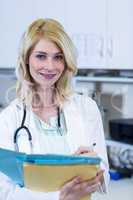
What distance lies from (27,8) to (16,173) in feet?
6.34

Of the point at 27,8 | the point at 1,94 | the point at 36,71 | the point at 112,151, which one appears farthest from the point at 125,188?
the point at 1,94

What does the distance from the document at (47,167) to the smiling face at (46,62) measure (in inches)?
14.4

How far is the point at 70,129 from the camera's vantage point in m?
1.62

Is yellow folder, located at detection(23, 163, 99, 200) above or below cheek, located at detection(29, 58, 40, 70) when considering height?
below

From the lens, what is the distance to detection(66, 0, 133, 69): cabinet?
7.94 feet

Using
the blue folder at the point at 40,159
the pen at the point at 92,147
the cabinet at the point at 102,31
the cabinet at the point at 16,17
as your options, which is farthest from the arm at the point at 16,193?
the cabinet at the point at 16,17

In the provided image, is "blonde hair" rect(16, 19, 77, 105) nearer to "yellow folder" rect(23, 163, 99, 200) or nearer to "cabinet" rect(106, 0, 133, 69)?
"yellow folder" rect(23, 163, 99, 200)

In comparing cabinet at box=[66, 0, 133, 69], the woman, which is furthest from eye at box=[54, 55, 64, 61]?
cabinet at box=[66, 0, 133, 69]

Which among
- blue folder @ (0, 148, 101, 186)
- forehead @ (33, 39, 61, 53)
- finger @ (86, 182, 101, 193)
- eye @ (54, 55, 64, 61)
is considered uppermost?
forehead @ (33, 39, 61, 53)

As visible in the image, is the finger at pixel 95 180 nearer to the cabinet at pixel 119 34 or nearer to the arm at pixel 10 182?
the arm at pixel 10 182

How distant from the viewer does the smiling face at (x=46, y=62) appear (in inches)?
60.9

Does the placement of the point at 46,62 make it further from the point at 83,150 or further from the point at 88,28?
the point at 88,28

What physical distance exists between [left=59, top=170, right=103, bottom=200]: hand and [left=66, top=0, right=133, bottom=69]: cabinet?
3.92 ft

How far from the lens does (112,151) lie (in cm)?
289
